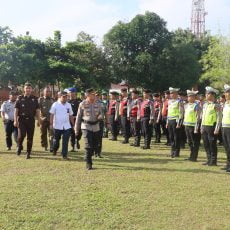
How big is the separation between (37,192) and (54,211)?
1.27m

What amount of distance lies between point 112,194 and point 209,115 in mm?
4513

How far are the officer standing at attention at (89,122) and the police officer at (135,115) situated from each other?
4.98 meters

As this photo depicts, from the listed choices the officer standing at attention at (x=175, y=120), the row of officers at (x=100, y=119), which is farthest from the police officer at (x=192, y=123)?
the officer standing at attention at (x=175, y=120)

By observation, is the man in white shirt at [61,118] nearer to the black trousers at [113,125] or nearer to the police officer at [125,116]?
the police officer at [125,116]

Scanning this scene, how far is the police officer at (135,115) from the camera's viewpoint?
15430 millimetres

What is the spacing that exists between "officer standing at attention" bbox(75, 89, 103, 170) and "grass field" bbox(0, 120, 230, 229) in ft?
1.83

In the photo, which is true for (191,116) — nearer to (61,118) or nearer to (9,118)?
(61,118)

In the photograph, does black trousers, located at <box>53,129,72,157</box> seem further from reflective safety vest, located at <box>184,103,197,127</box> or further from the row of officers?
reflective safety vest, located at <box>184,103,197,127</box>

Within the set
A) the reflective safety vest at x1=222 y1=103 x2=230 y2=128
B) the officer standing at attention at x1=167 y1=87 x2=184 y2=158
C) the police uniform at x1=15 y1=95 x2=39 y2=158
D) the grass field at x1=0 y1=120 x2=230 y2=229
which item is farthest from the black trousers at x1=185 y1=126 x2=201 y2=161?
the police uniform at x1=15 y1=95 x2=39 y2=158

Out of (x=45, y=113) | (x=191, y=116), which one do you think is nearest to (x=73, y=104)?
(x=45, y=113)

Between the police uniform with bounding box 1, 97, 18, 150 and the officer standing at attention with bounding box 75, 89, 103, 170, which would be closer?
the officer standing at attention with bounding box 75, 89, 103, 170

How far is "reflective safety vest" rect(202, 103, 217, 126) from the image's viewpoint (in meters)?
11.1

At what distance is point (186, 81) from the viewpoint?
41906 mm

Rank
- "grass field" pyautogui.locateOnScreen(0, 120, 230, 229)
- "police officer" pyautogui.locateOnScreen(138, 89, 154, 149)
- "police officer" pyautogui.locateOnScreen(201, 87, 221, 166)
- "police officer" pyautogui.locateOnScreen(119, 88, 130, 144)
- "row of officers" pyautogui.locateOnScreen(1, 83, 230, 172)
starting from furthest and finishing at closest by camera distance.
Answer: "police officer" pyautogui.locateOnScreen(119, 88, 130, 144) < "police officer" pyautogui.locateOnScreen(138, 89, 154, 149) < "police officer" pyautogui.locateOnScreen(201, 87, 221, 166) < "row of officers" pyautogui.locateOnScreen(1, 83, 230, 172) < "grass field" pyautogui.locateOnScreen(0, 120, 230, 229)
